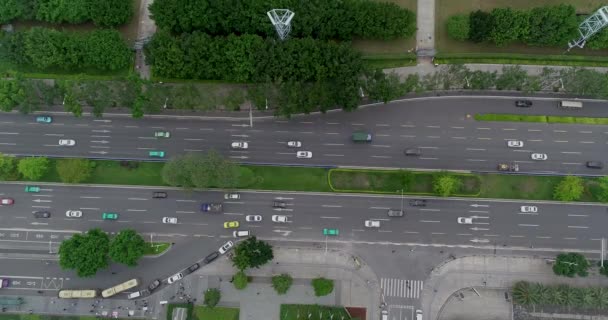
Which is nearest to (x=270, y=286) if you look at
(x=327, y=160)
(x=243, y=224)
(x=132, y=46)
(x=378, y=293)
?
(x=243, y=224)

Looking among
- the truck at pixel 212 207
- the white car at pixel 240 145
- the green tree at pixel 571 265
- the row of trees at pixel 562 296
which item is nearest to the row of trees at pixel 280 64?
the white car at pixel 240 145

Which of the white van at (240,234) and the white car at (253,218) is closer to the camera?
the white van at (240,234)

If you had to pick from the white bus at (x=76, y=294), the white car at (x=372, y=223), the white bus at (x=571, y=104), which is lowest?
the white bus at (x=76, y=294)

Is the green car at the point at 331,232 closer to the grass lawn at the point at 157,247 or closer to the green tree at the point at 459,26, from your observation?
the grass lawn at the point at 157,247

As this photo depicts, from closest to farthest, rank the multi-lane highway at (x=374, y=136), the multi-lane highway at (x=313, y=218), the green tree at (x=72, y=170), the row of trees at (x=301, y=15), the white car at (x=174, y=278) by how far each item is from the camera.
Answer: the green tree at (x=72, y=170)
the white car at (x=174, y=278)
the multi-lane highway at (x=313, y=218)
the row of trees at (x=301, y=15)
the multi-lane highway at (x=374, y=136)

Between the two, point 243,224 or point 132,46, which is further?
point 132,46

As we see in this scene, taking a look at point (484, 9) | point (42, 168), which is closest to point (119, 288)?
point (42, 168)

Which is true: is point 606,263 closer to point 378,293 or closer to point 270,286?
point 378,293
